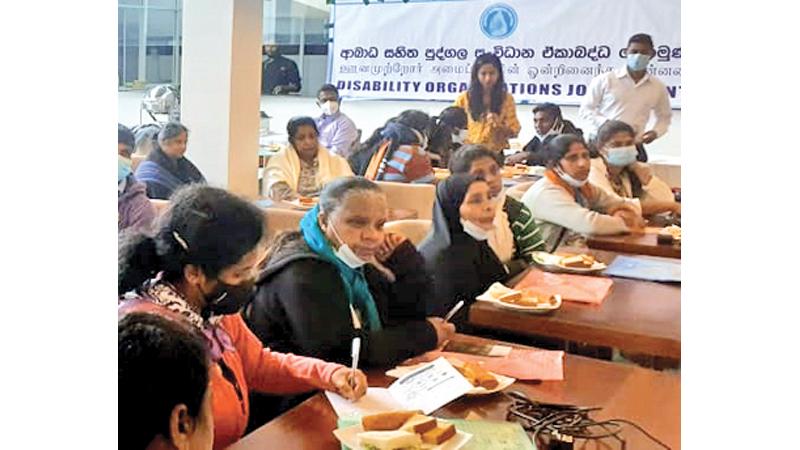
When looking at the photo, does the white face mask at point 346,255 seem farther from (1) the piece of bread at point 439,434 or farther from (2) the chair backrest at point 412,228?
(1) the piece of bread at point 439,434

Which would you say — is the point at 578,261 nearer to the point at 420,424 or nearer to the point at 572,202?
the point at 572,202

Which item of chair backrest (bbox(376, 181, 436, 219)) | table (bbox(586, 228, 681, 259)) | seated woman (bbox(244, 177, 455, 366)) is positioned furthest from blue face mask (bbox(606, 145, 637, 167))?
seated woman (bbox(244, 177, 455, 366))

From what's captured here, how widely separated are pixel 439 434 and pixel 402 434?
0.05 metres

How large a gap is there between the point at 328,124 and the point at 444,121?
23 cm

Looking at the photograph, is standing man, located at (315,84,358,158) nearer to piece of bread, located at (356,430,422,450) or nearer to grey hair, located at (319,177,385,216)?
grey hair, located at (319,177,385,216)

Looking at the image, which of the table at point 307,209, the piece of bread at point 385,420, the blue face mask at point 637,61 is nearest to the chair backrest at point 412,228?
the table at point 307,209

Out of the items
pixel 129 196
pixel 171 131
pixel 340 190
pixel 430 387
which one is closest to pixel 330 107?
pixel 340 190

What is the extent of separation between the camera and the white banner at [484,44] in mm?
1283

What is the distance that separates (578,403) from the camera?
1.05m

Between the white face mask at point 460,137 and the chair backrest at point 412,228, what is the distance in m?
0.15

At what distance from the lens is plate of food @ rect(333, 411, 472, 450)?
90 centimetres

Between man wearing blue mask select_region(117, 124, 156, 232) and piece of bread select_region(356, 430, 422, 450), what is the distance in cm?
38
